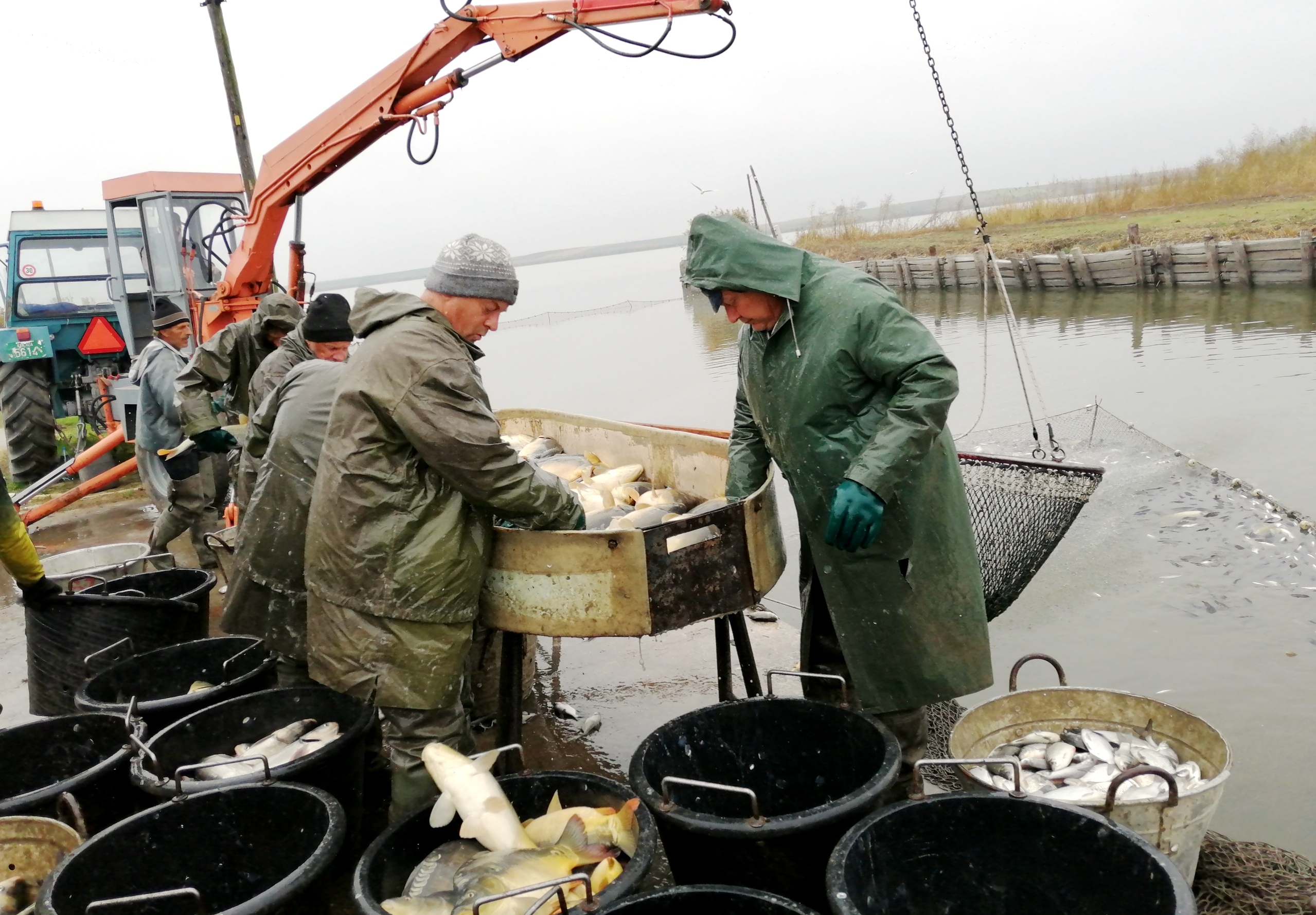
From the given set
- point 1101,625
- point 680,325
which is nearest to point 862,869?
point 1101,625

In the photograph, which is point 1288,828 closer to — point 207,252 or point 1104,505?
point 1104,505

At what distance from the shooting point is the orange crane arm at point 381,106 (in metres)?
6.81

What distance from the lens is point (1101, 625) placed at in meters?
6.17

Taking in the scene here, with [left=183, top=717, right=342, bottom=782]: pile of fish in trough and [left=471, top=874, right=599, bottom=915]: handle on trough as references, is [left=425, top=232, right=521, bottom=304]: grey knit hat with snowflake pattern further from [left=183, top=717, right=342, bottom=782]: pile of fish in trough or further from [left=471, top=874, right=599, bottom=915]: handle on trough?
[left=471, top=874, right=599, bottom=915]: handle on trough

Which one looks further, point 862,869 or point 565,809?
point 565,809

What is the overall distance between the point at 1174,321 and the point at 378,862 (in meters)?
19.6

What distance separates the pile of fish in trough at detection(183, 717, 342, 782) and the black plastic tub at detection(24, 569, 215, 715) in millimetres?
1388

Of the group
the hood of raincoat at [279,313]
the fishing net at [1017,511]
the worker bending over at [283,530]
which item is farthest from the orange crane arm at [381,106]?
the worker bending over at [283,530]

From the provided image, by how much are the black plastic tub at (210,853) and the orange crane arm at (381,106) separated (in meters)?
5.58

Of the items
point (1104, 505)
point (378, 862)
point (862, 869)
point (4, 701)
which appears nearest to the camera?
point (862, 869)

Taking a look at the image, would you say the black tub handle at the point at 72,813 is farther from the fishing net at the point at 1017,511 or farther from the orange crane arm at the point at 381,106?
the orange crane arm at the point at 381,106

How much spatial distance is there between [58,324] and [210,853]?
37.8 ft

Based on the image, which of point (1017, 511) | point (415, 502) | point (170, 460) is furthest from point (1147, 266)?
point (415, 502)

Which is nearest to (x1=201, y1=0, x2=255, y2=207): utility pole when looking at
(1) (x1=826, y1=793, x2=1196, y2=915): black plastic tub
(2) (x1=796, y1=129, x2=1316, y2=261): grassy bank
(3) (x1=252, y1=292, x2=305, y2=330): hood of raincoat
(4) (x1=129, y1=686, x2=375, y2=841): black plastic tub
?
(3) (x1=252, y1=292, x2=305, y2=330): hood of raincoat
